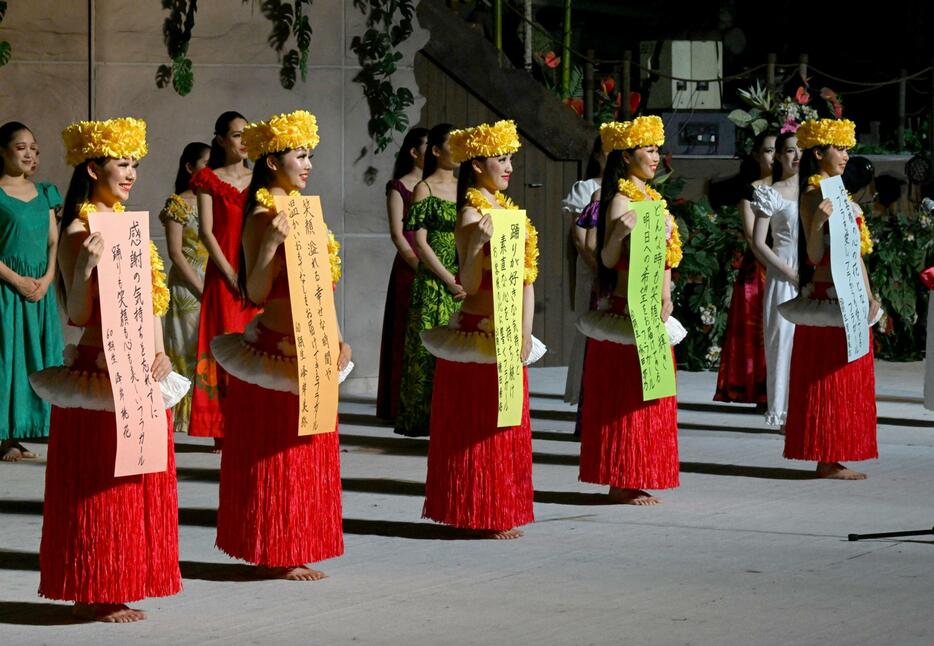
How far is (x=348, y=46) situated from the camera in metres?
11.3

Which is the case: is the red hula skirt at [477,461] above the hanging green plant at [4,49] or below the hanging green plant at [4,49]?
below

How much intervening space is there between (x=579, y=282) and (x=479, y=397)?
12.4 feet

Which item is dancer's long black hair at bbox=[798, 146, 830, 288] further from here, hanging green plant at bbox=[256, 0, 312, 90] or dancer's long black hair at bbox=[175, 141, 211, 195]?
hanging green plant at bbox=[256, 0, 312, 90]

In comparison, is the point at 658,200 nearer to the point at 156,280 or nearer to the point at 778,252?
the point at 156,280

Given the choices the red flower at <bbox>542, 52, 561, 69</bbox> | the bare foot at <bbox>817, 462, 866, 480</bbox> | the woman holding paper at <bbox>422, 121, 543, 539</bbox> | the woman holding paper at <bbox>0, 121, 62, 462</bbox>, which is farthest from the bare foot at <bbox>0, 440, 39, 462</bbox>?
the red flower at <bbox>542, 52, 561, 69</bbox>

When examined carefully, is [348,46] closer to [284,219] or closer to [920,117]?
[284,219]

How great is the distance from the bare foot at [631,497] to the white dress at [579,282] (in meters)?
2.35

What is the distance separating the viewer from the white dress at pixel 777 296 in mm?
9477

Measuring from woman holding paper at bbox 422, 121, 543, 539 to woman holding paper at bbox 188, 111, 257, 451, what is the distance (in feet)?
6.82

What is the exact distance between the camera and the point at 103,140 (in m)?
5.08

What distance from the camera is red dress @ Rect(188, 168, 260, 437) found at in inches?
332

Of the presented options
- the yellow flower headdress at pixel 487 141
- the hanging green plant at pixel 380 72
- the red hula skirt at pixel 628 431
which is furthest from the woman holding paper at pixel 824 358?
the hanging green plant at pixel 380 72

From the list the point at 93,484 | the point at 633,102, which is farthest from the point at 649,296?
the point at 633,102

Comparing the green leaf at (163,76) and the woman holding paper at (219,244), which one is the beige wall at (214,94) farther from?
the woman holding paper at (219,244)
